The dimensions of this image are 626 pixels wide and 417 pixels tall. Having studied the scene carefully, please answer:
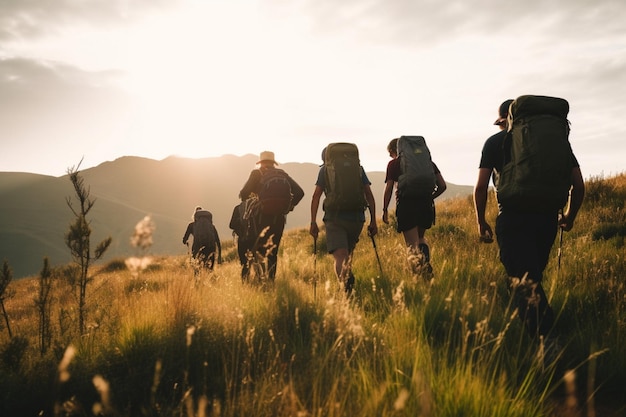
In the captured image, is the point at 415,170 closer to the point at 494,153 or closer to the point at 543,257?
the point at 494,153

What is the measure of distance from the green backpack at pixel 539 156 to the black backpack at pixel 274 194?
366 cm

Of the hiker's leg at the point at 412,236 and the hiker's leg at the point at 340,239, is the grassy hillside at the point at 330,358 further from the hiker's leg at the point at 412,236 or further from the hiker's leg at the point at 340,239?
the hiker's leg at the point at 412,236

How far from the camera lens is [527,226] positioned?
3.22m

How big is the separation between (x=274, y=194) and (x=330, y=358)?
3.62 meters

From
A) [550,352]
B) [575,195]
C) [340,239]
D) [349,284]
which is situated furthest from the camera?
[340,239]

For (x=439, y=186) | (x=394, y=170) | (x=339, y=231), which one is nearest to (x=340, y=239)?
(x=339, y=231)

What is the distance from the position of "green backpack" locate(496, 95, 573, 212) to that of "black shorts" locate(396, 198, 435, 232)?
2414 mm

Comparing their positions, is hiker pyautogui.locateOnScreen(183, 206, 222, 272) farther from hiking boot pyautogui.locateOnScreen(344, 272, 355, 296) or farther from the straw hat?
hiking boot pyautogui.locateOnScreen(344, 272, 355, 296)

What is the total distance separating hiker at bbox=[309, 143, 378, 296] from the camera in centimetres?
507

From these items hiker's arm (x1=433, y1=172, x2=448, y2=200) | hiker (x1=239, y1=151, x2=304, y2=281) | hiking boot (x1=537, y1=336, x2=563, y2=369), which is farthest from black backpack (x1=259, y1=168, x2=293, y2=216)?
hiking boot (x1=537, y1=336, x2=563, y2=369)

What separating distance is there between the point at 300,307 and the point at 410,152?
301cm

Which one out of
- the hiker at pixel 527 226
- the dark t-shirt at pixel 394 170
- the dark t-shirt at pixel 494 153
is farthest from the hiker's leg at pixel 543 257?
the dark t-shirt at pixel 394 170

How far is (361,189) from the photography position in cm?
516

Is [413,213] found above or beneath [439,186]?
beneath
